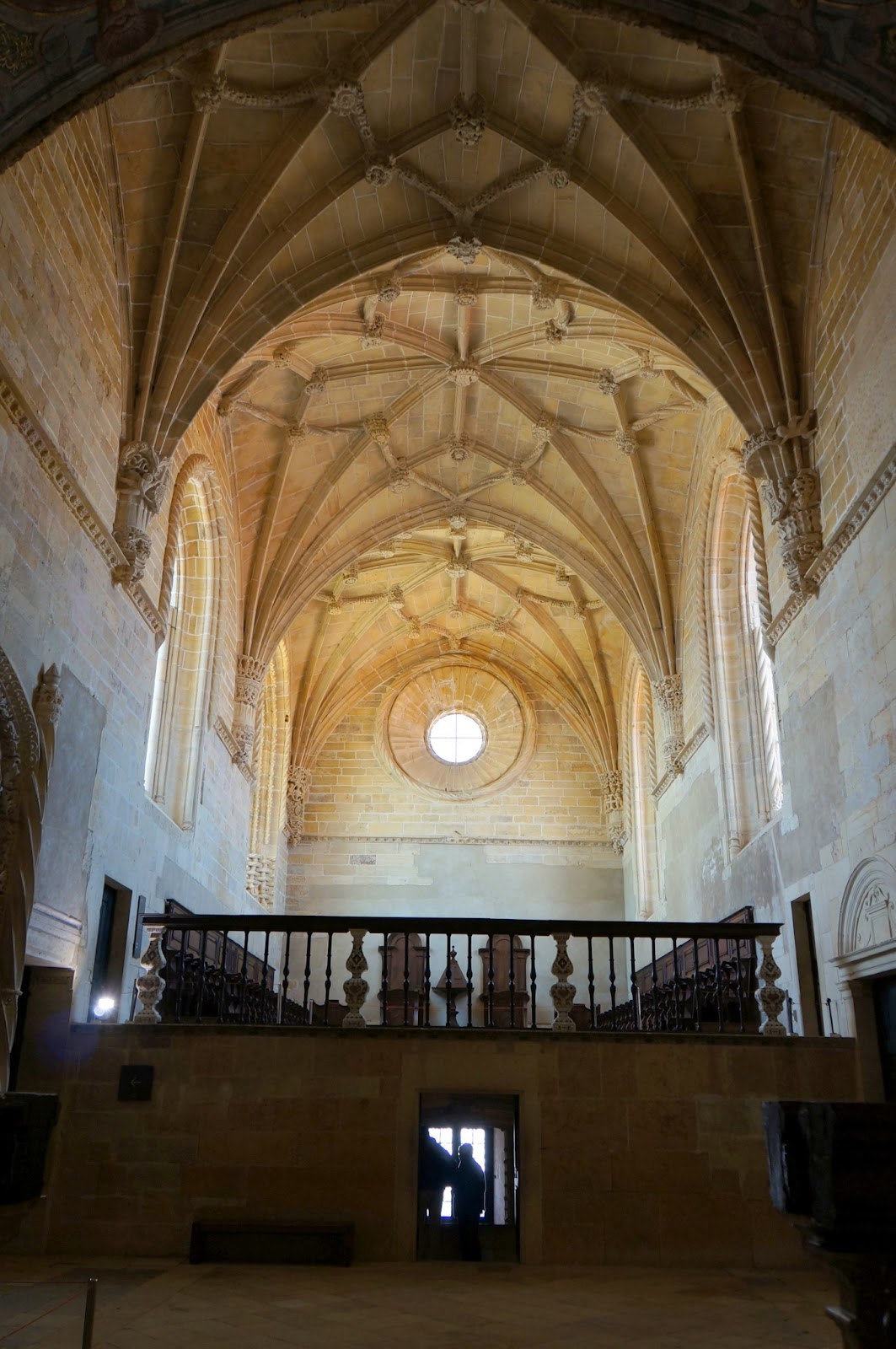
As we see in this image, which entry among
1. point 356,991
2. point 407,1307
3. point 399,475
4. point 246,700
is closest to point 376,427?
point 399,475

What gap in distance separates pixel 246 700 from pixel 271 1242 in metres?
9.46

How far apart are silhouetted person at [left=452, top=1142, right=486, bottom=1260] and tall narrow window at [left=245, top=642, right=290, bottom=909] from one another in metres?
10.3

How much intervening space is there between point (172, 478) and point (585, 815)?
12264mm

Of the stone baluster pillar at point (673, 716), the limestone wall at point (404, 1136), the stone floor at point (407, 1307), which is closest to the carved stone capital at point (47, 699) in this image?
A: the limestone wall at point (404, 1136)

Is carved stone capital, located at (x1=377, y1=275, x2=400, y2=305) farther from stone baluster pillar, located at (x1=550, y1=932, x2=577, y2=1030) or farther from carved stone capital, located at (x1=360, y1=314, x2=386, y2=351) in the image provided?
stone baluster pillar, located at (x1=550, y1=932, x2=577, y2=1030)

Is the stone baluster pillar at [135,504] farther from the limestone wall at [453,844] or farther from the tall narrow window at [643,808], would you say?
the limestone wall at [453,844]

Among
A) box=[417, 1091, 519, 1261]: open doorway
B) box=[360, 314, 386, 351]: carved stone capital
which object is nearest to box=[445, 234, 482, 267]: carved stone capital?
box=[360, 314, 386, 351]: carved stone capital

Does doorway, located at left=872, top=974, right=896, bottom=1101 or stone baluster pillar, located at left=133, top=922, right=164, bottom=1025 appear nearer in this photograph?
doorway, located at left=872, top=974, right=896, bottom=1101

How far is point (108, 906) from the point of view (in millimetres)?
10547

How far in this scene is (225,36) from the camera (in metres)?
5.86

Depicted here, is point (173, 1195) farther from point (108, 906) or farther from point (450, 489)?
point (450, 489)

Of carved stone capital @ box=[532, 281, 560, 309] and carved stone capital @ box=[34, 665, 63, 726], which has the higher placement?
carved stone capital @ box=[532, 281, 560, 309]

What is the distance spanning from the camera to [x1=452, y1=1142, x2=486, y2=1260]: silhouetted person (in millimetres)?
8797

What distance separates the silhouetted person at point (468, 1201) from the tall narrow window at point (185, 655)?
5567 millimetres
